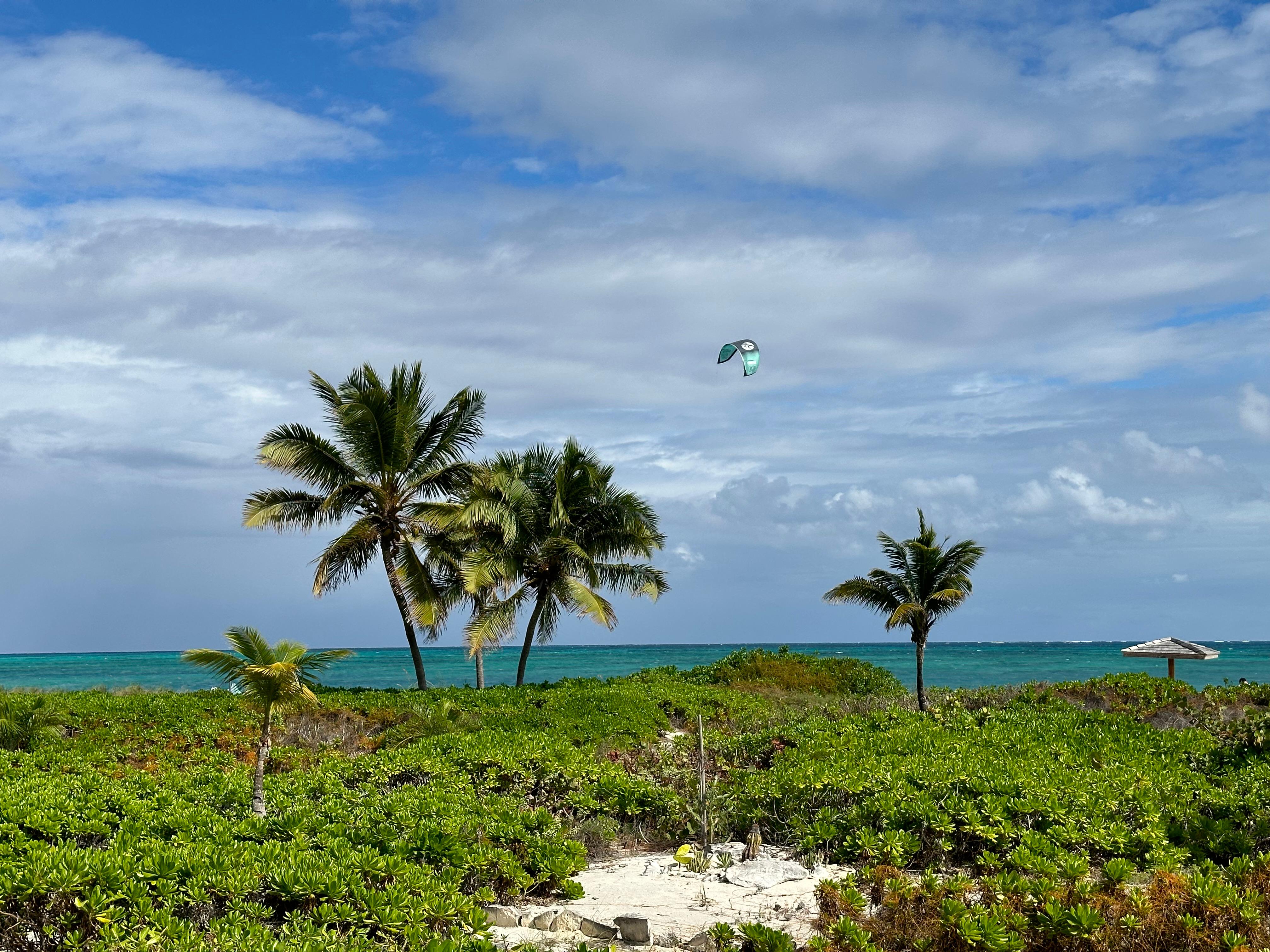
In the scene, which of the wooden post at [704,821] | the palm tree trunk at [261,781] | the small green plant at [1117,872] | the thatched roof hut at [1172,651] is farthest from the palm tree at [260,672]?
the thatched roof hut at [1172,651]

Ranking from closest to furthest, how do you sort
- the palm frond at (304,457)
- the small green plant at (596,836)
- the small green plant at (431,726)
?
the small green plant at (596,836) → the small green plant at (431,726) → the palm frond at (304,457)

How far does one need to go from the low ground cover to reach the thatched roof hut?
10.0 metres

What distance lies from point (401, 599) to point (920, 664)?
40.5 ft

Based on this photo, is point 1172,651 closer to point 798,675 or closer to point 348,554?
point 798,675

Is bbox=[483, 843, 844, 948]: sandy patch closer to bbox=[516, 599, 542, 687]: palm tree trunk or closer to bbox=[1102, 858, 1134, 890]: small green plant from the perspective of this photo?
bbox=[1102, 858, 1134, 890]: small green plant

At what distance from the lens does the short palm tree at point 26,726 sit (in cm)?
1313

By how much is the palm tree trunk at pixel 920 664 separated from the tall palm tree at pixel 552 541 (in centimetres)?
636

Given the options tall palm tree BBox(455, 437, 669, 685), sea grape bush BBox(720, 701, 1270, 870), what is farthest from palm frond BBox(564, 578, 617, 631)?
sea grape bush BBox(720, 701, 1270, 870)

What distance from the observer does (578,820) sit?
10055mm

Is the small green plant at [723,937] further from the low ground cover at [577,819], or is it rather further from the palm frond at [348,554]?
the palm frond at [348,554]

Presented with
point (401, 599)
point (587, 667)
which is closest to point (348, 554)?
point (401, 599)

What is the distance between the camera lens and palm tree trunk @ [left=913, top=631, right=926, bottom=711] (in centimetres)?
2228

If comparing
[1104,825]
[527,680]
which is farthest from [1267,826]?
[527,680]

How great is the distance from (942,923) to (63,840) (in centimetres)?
641
